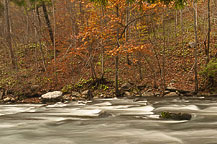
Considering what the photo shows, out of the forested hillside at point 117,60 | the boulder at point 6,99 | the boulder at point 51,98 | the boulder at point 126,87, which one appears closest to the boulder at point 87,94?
the forested hillside at point 117,60

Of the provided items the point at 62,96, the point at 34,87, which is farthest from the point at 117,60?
the point at 34,87

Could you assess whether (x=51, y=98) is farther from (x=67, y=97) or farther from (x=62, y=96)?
(x=67, y=97)

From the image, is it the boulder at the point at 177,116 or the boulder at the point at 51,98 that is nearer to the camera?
the boulder at the point at 177,116

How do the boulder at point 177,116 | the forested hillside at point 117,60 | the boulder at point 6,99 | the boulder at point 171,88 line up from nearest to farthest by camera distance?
the boulder at point 177,116, the forested hillside at point 117,60, the boulder at point 171,88, the boulder at point 6,99

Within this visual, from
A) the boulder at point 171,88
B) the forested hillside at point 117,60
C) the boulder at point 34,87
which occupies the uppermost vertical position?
the forested hillside at point 117,60

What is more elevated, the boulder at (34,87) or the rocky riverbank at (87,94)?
the boulder at (34,87)

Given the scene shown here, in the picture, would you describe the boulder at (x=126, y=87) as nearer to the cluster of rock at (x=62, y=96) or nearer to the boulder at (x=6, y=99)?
the cluster of rock at (x=62, y=96)

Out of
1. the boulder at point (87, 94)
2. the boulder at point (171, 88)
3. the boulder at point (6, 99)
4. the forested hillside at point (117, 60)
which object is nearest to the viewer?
the forested hillside at point (117, 60)

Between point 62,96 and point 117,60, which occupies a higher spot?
point 117,60

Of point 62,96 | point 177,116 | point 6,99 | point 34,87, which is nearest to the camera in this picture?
point 177,116

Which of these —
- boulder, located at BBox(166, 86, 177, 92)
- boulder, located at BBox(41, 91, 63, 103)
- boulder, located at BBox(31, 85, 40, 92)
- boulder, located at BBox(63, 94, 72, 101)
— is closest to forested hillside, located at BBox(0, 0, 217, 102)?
boulder, located at BBox(31, 85, 40, 92)

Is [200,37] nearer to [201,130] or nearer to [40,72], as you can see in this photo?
[40,72]

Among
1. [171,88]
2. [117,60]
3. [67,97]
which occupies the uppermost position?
[117,60]

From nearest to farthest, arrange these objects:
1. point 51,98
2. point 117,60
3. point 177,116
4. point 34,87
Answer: point 177,116 → point 51,98 → point 117,60 → point 34,87
